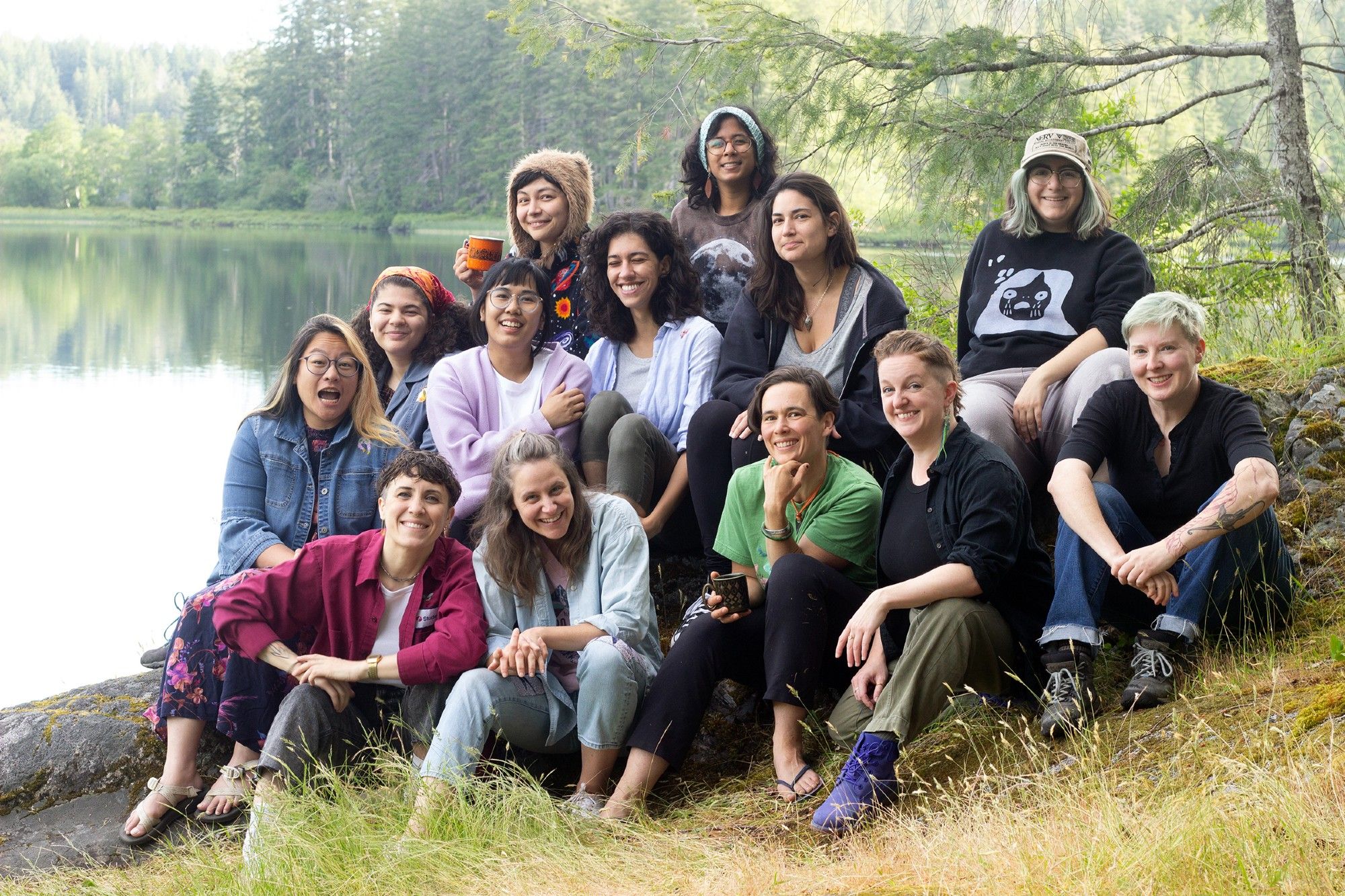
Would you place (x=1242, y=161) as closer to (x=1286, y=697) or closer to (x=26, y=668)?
(x=1286, y=697)

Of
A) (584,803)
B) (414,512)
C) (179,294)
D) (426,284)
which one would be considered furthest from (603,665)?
(179,294)

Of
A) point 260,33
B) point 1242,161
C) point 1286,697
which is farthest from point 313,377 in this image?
point 260,33

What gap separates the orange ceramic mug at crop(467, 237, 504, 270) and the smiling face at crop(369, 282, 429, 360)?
14.9 inches

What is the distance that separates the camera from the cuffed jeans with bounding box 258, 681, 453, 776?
3.47 meters

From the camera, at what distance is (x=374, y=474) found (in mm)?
4176

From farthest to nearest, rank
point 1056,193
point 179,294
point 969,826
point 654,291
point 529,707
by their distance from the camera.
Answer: point 179,294, point 654,291, point 1056,193, point 529,707, point 969,826

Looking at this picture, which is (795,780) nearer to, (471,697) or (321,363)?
(471,697)

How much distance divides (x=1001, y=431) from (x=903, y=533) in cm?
81

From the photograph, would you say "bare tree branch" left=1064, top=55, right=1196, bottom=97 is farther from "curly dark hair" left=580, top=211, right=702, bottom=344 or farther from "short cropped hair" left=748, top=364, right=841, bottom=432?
"short cropped hair" left=748, top=364, right=841, bottom=432

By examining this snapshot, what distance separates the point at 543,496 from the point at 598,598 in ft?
1.21

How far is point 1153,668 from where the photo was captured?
10.8 ft

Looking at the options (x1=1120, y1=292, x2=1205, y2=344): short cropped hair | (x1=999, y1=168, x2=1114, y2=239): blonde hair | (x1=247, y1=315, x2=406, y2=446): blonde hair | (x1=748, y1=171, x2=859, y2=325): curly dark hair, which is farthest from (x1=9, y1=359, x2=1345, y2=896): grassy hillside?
(x1=748, y1=171, x2=859, y2=325): curly dark hair

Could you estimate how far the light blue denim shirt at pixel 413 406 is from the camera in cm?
464

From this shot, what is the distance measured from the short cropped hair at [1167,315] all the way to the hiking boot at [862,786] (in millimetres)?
1408
